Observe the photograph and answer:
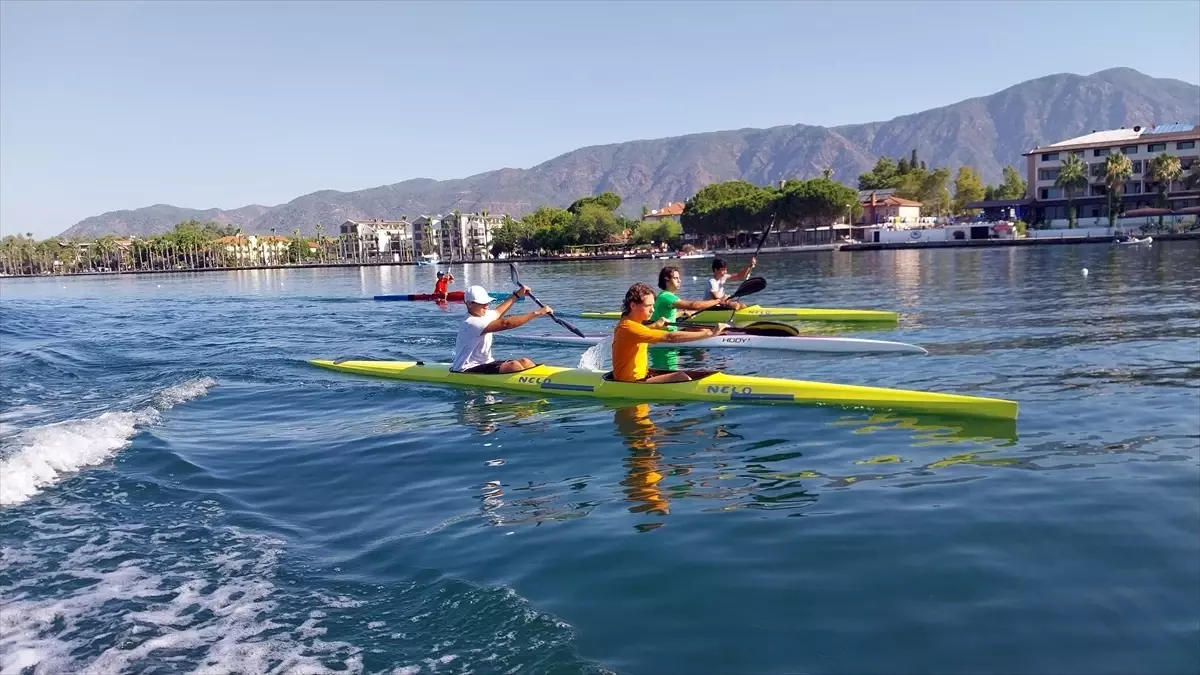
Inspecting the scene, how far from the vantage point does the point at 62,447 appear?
10.4 m

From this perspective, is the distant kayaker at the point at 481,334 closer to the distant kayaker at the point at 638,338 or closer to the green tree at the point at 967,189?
the distant kayaker at the point at 638,338

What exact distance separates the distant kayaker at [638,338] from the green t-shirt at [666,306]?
7.92 ft

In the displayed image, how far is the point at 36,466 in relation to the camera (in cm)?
955

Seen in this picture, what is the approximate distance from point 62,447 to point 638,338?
7.42 meters

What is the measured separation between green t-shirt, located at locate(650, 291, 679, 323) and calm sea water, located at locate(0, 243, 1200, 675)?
2.28 m

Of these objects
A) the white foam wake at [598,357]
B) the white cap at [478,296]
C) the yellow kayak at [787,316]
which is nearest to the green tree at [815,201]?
the yellow kayak at [787,316]

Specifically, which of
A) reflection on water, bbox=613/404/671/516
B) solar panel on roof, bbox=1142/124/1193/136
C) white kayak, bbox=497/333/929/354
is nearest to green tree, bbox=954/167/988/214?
solar panel on roof, bbox=1142/124/1193/136

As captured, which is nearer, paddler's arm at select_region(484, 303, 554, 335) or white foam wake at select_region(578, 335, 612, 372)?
paddler's arm at select_region(484, 303, 554, 335)

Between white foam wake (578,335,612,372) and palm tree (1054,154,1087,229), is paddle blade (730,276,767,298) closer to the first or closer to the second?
white foam wake (578,335,612,372)

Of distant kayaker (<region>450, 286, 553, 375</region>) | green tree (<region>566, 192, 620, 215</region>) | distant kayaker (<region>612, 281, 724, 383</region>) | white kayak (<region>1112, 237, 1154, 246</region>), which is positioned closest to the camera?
distant kayaker (<region>612, 281, 724, 383</region>)

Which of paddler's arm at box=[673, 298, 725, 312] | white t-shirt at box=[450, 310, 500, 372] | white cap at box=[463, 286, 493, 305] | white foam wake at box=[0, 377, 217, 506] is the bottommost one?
white foam wake at box=[0, 377, 217, 506]

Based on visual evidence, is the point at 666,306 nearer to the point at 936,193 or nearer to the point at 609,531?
the point at 609,531

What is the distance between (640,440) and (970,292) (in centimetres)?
2534

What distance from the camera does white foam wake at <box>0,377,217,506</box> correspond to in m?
9.05
